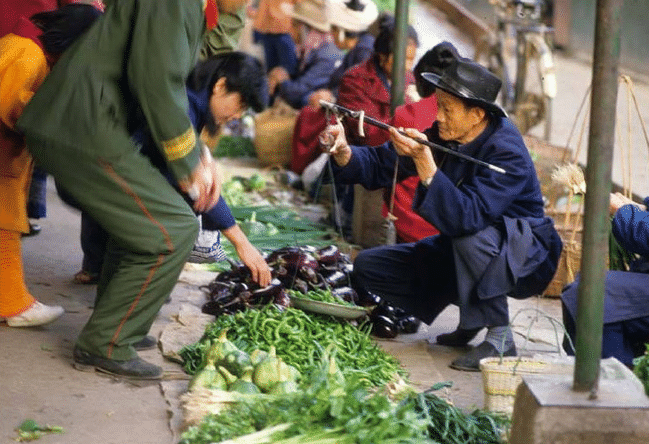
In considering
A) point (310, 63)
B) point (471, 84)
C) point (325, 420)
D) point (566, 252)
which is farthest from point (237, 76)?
point (310, 63)

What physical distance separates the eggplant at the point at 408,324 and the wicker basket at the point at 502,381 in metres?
1.51

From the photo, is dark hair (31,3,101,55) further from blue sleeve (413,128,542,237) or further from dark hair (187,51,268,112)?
blue sleeve (413,128,542,237)

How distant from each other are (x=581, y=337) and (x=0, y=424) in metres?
2.30

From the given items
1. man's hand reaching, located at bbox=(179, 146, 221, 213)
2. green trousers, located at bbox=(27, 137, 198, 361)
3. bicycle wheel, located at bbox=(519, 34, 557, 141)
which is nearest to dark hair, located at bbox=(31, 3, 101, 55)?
Result: green trousers, located at bbox=(27, 137, 198, 361)

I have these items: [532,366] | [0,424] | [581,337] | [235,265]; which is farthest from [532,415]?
[235,265]

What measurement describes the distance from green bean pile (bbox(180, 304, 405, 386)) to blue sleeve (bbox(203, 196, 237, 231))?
475mm

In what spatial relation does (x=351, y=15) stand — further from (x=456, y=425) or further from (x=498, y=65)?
(x=456, y=425)

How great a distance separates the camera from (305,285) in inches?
254

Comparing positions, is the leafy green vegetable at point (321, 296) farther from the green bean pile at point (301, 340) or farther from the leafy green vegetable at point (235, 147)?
the leafy green vegetable at point (235, 147)

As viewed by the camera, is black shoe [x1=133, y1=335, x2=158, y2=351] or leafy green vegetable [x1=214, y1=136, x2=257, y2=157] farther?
leafy green vegetable [x1=214, y1=136, x2=257, y2=157]

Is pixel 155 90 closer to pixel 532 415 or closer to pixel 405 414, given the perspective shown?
pixel 405 414

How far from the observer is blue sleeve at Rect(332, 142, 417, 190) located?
6383mm

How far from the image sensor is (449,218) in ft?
19.2

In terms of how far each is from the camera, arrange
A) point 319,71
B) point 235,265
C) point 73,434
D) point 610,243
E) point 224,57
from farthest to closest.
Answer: point 319,71
point 235,265
point 610,243
point 224,57
point 73,434
